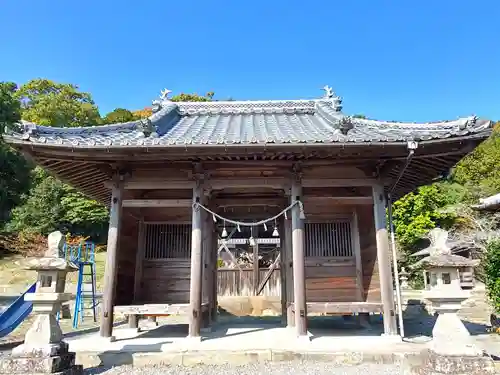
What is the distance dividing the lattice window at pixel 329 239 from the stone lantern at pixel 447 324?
12.5 feet

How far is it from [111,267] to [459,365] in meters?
6.43

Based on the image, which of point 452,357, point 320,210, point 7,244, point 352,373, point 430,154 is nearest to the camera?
point 452,357

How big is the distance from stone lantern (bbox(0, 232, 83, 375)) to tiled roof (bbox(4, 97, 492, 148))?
2466mm

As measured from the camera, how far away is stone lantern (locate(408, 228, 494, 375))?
16.4ft

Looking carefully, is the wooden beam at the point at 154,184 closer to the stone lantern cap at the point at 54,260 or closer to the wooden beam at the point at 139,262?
the wooden beam at the point at 139,262

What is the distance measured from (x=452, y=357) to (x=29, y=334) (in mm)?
6169

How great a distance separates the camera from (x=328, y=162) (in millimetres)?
7984

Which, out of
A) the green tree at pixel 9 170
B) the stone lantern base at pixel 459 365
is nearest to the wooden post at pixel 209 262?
the stone lantern base at pixel 459 365

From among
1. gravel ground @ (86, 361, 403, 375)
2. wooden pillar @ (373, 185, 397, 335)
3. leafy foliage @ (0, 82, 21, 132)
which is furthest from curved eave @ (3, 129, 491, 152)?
leafy foliage @ (0, 82, 21, 132)

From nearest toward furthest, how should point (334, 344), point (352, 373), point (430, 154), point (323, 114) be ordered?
1. point (352, 373)
2. point (334, 344)
3. point (430, 154)
4. point (323, 114)

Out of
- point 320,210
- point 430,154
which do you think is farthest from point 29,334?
point 430,154

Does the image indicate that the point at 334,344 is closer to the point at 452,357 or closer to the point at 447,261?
the point at 452,357

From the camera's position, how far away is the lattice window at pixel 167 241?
32.3ft

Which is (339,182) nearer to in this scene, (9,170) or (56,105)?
(9,170)
